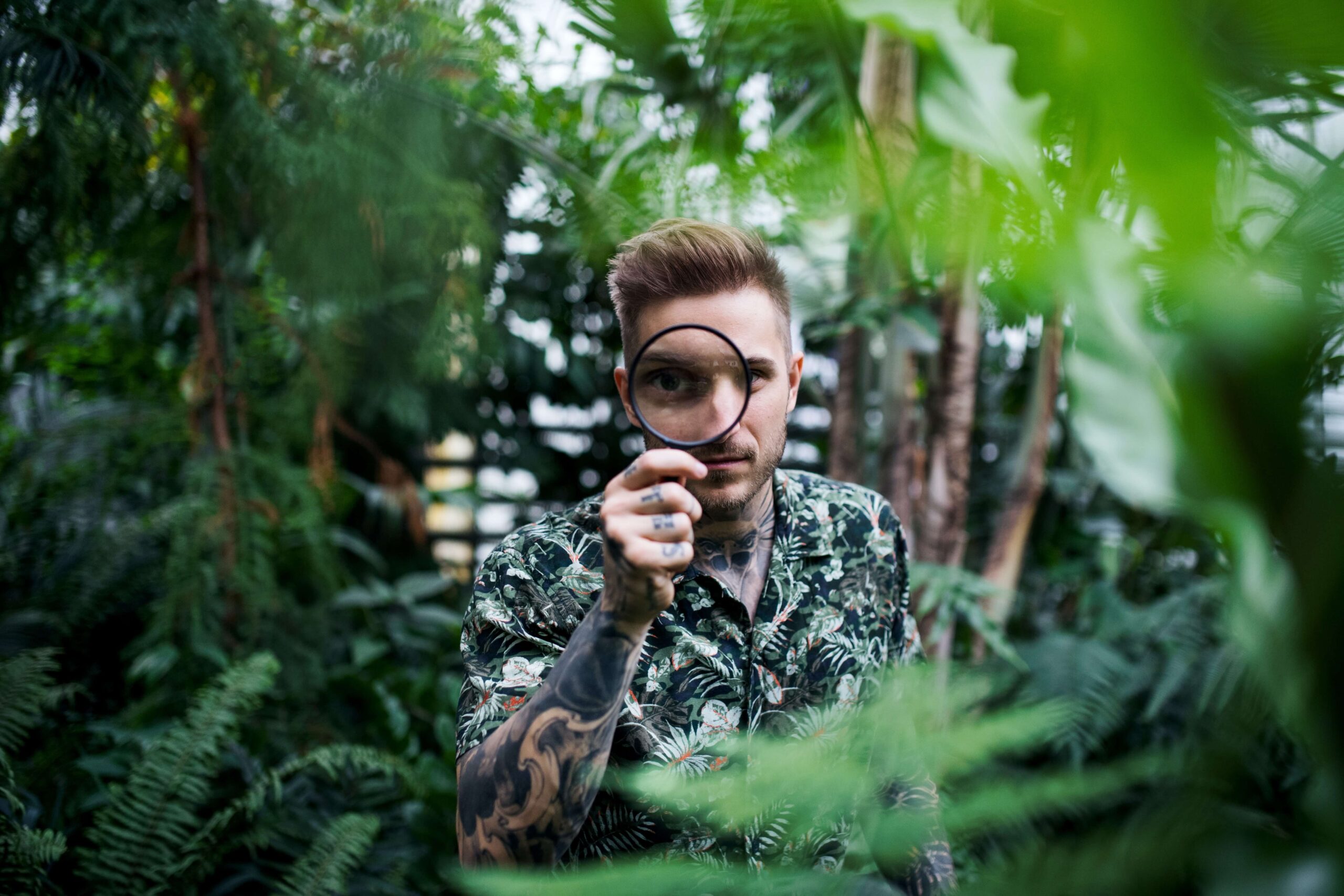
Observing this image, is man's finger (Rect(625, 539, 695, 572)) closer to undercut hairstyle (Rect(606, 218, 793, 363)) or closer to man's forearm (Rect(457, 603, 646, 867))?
man's forearm (Rect(457, 603, 646, 867))

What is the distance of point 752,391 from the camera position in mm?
1091

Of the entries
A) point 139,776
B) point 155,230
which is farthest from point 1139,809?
point 155,230

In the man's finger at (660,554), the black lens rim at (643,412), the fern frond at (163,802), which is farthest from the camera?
the fern frond at (163,802)

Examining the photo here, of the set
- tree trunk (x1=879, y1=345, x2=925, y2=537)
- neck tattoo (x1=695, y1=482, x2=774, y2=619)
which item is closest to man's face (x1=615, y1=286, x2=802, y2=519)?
neck tattoo (x1=695, y1=482, x2=774, y2=619)

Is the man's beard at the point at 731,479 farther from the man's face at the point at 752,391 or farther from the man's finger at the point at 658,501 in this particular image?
the man's finger at the point at 658,501

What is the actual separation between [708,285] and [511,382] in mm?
2862

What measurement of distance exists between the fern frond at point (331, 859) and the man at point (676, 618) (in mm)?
751

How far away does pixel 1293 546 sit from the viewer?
0.20 metres

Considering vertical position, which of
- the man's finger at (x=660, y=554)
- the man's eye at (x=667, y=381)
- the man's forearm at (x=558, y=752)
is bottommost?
the man's forearm at (x=558, y=752)

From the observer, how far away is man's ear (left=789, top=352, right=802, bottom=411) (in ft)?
4.48

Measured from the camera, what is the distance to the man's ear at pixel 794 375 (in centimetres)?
137

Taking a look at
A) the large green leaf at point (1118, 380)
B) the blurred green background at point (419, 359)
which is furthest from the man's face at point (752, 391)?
the large green leaf at point (1118, 380)

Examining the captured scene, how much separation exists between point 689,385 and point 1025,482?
1365mm

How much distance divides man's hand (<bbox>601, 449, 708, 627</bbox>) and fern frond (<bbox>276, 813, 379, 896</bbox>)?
1.24 m
